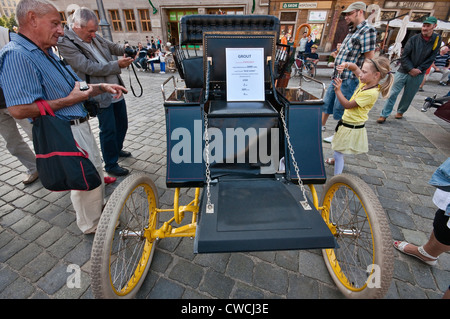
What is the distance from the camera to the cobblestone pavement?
1.96 metres

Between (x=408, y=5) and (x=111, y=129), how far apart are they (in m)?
25.0

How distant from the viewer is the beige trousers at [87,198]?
2.15 meters

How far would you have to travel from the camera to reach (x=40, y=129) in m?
1.76

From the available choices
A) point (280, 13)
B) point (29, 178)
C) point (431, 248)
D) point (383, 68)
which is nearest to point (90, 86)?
point (29, 178)

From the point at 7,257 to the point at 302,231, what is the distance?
3031 mm

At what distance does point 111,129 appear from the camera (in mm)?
3293

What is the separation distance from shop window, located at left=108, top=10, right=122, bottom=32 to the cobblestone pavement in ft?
79.0

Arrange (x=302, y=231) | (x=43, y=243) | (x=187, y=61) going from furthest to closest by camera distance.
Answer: (x=187, y=61), (x=43, y=243), (x=302, y=231)

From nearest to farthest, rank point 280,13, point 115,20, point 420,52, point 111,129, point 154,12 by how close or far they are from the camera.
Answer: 1. point 111,129
2. point 420,52
3. point 280,13
4. point 154,12
5. point 115,20

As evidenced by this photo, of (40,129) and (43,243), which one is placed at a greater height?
(40,129)

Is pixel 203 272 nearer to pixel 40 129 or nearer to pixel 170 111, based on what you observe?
Answer: pixel 170 111

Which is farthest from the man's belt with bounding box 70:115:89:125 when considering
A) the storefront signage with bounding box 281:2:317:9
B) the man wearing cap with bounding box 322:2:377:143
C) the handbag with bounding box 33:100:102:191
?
the storefront signage with bounding box 281:2:317:9

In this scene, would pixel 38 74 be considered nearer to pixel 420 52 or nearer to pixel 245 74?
pixel 245 74
